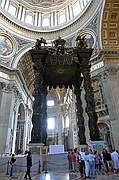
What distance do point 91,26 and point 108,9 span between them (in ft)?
7.44

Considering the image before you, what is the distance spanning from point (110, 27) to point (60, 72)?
853 cm

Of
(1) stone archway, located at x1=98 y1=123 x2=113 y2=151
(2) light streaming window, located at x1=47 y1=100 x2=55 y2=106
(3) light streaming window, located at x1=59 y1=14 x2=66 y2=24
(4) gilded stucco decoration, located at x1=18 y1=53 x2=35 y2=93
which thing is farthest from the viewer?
(2) light streaming window, located at x1=47 y1=100 x2=55 y2=106

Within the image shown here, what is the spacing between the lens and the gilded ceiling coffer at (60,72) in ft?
21.7

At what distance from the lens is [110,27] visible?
14125 millimetres

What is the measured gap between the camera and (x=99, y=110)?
1258cm

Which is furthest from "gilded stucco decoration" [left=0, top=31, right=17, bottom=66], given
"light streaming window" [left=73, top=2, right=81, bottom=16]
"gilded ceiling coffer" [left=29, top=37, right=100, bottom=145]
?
"gilded ceiling coffer" [left=29, top=37, right=100, bottom=145]

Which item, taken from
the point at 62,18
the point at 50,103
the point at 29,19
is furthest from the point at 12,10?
the point at 50,103

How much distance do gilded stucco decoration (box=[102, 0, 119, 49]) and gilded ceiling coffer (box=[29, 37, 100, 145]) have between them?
6876 millimetres

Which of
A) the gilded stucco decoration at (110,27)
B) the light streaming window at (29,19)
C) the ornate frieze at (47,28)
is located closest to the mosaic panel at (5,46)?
the ornate frieze at (47,28)

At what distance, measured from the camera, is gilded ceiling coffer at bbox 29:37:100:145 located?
6.63 meters

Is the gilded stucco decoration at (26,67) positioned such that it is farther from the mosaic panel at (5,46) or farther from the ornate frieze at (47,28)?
the ornate frieze at (47,28)

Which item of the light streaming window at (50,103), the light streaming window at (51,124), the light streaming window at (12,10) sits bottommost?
the light streaming window at (51,124)

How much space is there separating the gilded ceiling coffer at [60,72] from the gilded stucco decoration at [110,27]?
688 centimetres

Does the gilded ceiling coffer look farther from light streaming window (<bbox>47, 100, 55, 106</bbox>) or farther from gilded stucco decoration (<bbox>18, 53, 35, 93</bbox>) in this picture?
light streaming window (<bbox>47, 100, 55, 106</bbox>)
